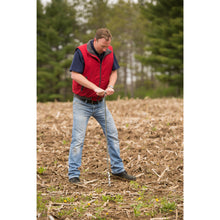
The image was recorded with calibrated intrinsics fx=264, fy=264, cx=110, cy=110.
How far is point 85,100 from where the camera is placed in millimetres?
3074

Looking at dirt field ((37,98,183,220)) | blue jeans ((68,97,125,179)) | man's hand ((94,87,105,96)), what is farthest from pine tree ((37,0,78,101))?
man's hand ((94,87,105,96))

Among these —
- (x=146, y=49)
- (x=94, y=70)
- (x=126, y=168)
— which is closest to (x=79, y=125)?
(x=94, y=70)

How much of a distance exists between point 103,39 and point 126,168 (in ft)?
5.95

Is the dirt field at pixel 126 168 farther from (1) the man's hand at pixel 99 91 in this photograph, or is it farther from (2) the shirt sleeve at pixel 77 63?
(2) the shirt sleeve at pixel 77 63

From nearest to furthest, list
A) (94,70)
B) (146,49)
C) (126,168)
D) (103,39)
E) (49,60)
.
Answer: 1. (103,39)
2. (94,70)
3. (126,168)
4. (146,49)
5. (49,60)

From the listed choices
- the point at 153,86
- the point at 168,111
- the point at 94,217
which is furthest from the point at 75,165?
the point at 153,86

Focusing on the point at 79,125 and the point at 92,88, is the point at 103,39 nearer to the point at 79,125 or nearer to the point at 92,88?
the point at 92,88

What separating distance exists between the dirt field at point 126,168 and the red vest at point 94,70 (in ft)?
3.51

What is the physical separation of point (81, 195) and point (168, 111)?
4321 mm

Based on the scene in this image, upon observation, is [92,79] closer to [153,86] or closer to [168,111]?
[168,111]

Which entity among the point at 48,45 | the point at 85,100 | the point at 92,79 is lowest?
the point at 85,100

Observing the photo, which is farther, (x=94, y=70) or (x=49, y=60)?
(x=49, y=60)

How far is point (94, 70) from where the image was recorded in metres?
2.98

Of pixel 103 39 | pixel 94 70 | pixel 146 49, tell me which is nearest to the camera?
pixel 103 39
